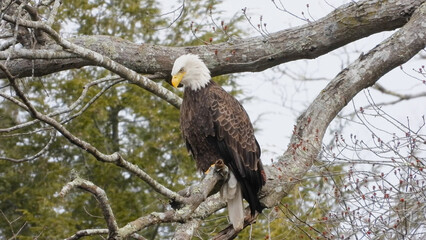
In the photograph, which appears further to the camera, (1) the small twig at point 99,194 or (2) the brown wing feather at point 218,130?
(2) the brown wing feather at point 218,130

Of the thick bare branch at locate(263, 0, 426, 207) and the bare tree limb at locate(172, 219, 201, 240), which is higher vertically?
the thick bare branch at locate(263, 0, 426, 207)

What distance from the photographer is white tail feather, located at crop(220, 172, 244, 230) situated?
5.62m

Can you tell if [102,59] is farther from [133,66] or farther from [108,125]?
[108,125]

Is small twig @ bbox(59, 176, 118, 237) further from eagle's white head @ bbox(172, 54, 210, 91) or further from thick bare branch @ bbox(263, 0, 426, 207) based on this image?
eagle's white head @ bbox(172, 54, 210, 91)

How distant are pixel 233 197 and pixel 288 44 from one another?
51.5 inches

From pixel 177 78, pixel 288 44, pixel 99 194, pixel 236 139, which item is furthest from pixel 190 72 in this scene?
pixel 99 194

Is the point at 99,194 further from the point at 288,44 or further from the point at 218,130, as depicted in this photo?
the point at 288,44

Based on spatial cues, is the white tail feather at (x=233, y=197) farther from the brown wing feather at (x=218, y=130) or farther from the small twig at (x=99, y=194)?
the small twig at (x=99, y=194)

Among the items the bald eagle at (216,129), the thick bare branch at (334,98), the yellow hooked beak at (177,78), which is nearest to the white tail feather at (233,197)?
the bald eagle at (216,129)

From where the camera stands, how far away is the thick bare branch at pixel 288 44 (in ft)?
19.9

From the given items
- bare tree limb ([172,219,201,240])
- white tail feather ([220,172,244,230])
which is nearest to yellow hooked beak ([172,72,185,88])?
white tail feather ([220,172,244,230])

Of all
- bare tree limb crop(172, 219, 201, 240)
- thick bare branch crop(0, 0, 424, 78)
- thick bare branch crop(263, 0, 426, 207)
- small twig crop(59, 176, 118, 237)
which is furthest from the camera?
thick bare branch crop(0, 0, 424, 78)

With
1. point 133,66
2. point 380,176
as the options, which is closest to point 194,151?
point 133,66

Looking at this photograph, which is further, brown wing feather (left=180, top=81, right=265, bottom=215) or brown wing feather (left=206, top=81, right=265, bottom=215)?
brown wing feather (left=180, top=81, right=265, bottom=215)
